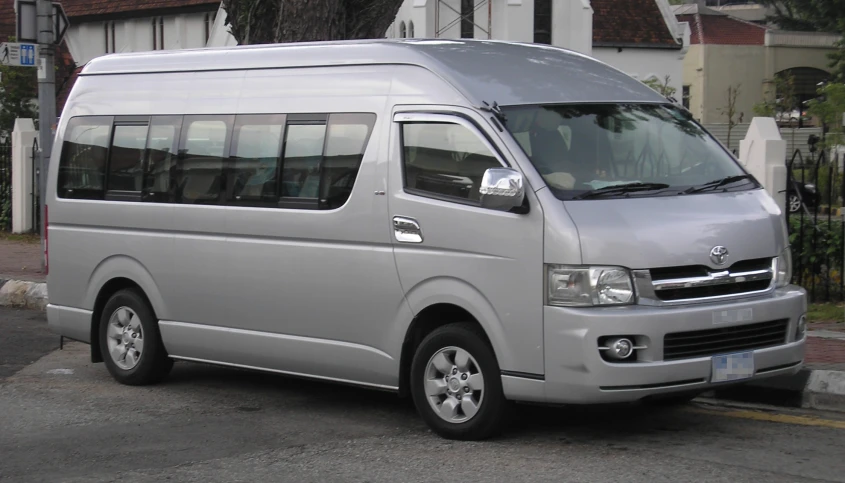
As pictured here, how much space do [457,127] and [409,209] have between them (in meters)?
0.56

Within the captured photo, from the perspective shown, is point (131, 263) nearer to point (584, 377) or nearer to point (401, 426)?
point (401, 426)

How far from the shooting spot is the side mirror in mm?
7023

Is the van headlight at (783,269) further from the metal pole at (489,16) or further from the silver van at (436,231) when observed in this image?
the metal pole at (489,16)

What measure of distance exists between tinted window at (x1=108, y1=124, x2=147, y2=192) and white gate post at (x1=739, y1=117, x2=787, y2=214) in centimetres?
591

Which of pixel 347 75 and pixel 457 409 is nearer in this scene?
pixel 457 409

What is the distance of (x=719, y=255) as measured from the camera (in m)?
7.11

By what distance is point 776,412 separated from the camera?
8.37 meters

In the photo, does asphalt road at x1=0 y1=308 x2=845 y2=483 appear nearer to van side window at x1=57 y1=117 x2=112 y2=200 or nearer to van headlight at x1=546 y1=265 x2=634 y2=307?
van headlight at x1=546 y1=265 x2=634 y2=307

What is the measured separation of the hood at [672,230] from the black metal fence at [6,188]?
17610 millimetres

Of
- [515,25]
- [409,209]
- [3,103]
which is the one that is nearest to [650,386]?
[409,209]

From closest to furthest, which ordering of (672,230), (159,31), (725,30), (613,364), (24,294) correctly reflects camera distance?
1. (613,364)
2. (672,230)
3. (24,294)
4. (159,31)
5. (725,30)

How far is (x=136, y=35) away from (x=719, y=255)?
3894 centimetres

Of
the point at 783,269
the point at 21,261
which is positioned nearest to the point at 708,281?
the point at 783,269

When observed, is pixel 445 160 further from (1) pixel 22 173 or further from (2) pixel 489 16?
(2) pixel 489 16
